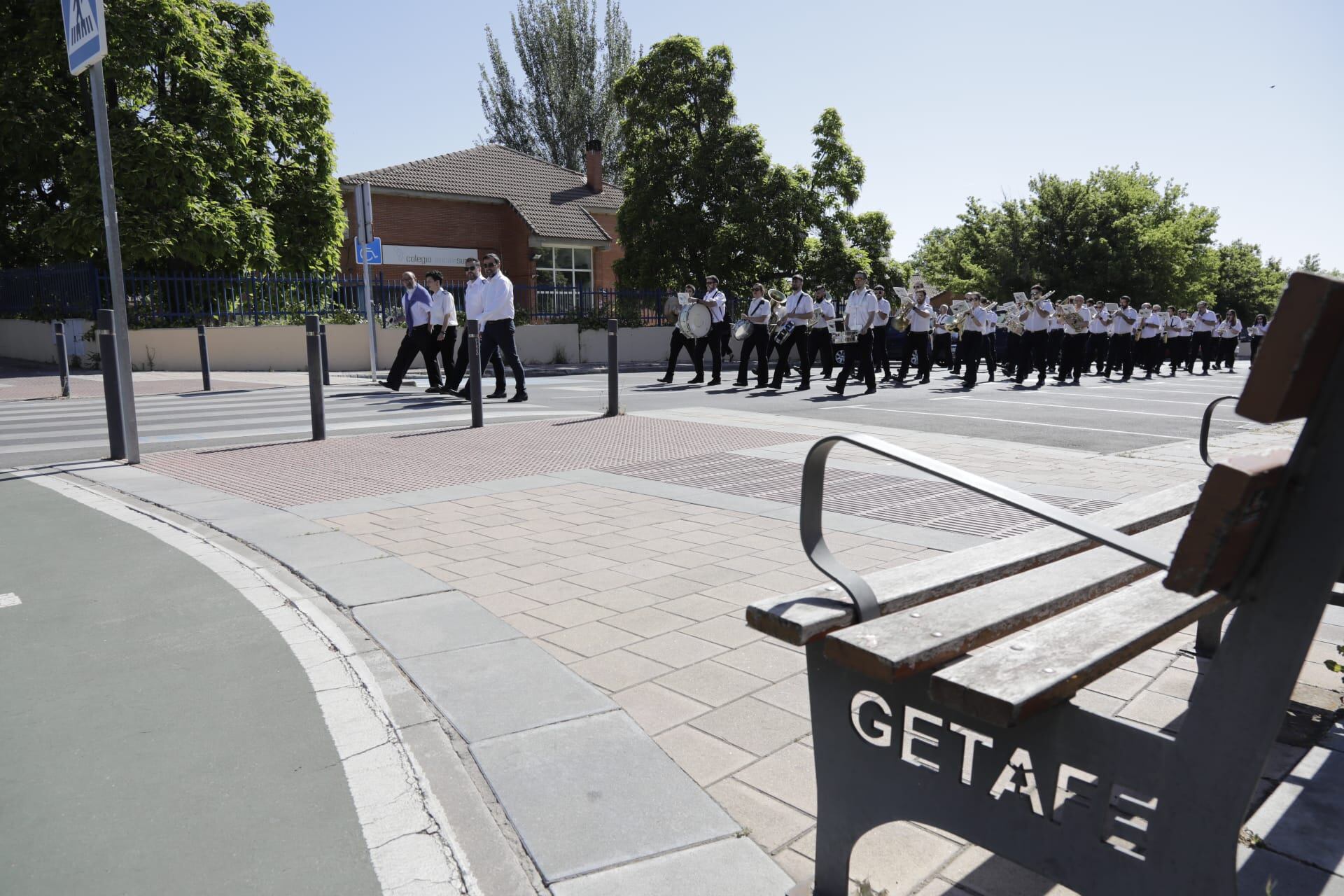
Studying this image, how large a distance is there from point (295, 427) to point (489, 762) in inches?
344

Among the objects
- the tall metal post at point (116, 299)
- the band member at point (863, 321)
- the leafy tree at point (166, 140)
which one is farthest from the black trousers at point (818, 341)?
the leafy tree at point (166, 140)

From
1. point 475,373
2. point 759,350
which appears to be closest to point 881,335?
point 759,350

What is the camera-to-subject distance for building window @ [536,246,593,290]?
36.2 m

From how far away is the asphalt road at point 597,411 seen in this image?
31.6 feet

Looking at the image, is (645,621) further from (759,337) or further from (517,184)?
(517,184)

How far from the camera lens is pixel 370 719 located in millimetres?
2980

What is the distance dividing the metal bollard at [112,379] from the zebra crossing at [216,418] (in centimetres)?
56

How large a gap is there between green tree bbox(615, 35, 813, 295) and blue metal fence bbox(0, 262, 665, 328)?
7197mm

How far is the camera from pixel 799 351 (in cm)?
1670

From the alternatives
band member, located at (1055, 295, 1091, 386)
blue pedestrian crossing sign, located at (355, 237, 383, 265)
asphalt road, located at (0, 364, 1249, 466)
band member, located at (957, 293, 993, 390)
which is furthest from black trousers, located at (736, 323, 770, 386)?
band member, located at (1055, 295, 1091, 386)

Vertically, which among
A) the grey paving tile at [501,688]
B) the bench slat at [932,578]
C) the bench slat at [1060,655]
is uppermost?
the bench slat at [932,578]

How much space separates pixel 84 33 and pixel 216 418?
5.10 meters

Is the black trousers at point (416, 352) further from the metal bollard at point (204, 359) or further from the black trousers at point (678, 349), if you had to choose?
the black trousers at point (678, 349)

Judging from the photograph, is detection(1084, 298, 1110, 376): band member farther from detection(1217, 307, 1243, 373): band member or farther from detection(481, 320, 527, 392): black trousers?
detection(481, 320, 527, 392): black trousers
